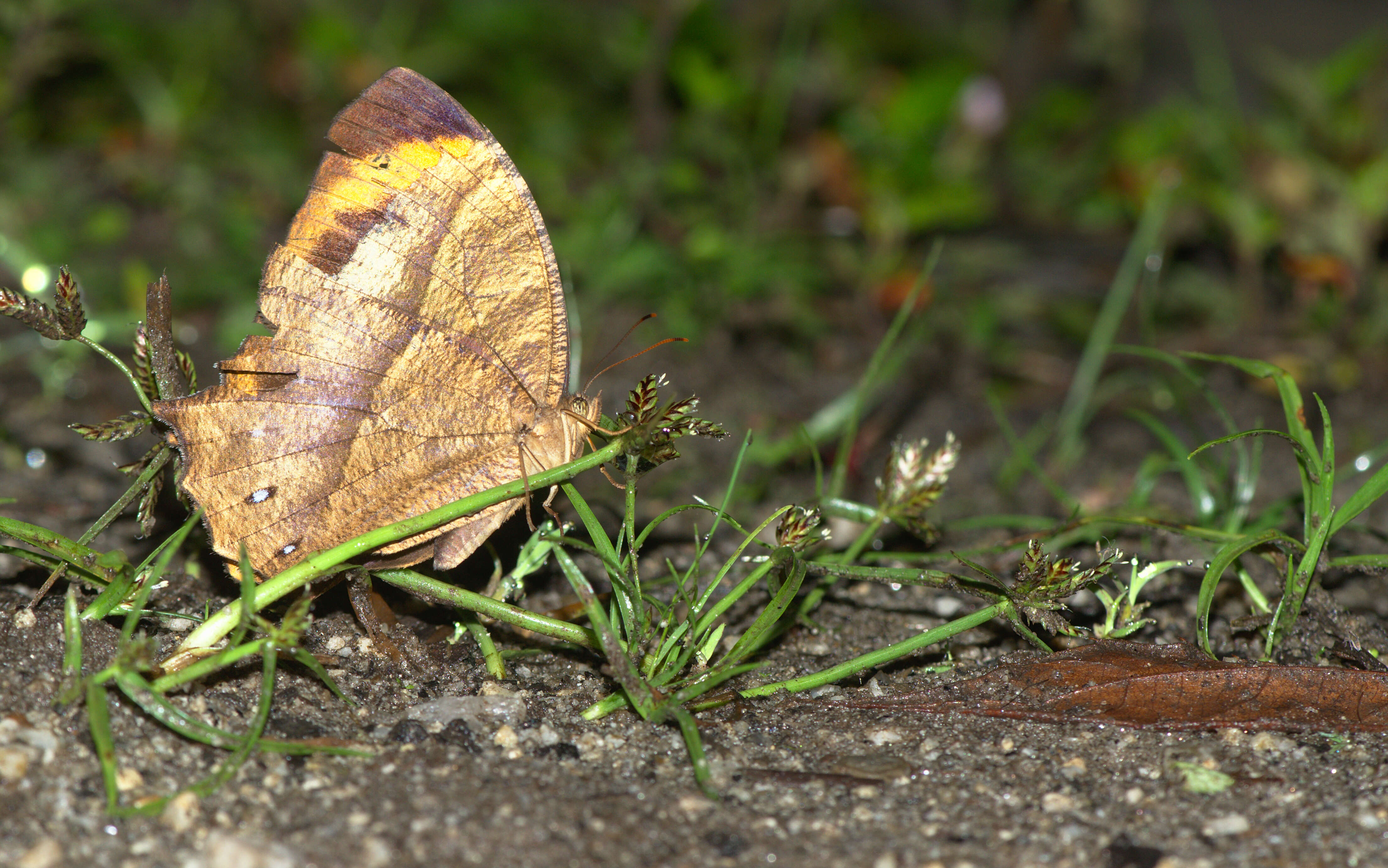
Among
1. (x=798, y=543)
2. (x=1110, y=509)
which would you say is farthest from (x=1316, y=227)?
(x=798, y=543)

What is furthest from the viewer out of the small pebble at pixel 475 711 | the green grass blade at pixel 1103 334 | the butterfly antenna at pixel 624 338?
the green grass blade at pixel 1103 334

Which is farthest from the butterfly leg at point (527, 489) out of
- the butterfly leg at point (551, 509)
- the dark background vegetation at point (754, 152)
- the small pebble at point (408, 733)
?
the dark background vegetation at point (754, 152)

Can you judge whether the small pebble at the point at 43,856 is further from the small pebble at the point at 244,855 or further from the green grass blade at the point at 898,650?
the green grass blade at the point at 898,650

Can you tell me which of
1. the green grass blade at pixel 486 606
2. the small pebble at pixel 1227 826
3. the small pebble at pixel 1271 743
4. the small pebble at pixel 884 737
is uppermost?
the green grass blade at pixel 486 606

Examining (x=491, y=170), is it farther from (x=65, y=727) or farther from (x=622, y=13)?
(x=622, y=13)

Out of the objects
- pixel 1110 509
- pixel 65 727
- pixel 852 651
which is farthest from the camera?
pixel 1110 509

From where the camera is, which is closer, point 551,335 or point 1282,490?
point 551,335

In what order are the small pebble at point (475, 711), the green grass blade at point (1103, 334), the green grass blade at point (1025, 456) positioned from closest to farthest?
the small pebble at point (475, 711) < the green grass blade at point (1025, 456) < the green grass blade at point (1103, 334)

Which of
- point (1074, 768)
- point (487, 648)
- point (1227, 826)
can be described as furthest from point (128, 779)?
point (1227, 826)
